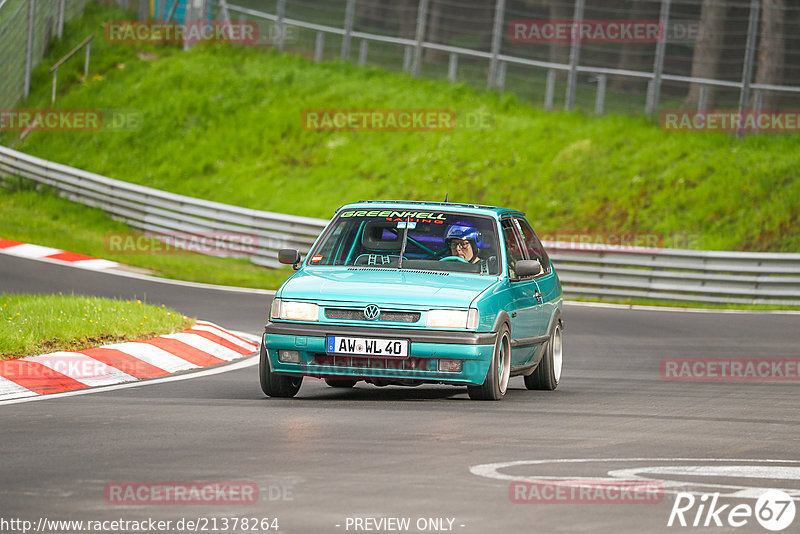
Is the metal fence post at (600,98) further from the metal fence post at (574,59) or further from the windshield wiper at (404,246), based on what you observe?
the windshield wiper at (404,246)

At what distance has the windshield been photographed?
11.4 metres

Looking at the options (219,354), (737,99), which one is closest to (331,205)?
(737,99)

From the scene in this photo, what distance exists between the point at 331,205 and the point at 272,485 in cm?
2519

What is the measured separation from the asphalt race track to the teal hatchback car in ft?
0.98

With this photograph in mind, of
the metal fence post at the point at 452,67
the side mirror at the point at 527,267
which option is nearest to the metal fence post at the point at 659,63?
the metal fence post at the point at 452,67

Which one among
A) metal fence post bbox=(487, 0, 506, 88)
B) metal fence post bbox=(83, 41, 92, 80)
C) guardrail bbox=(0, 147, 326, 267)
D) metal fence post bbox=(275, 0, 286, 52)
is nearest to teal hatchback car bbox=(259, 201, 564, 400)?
guardrail bbox=(0, 147, 326, 267)

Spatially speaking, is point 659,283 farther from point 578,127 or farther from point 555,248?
point 578,127

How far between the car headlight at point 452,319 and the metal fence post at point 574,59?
22026 millimetres

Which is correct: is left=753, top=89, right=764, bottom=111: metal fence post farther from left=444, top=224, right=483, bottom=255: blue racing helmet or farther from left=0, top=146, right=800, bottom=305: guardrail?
left=444, top=224, right=483, bottom=255: blue racing helmet

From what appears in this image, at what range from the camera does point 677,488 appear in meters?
6.92

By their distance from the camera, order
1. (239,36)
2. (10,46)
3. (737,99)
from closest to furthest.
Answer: (737,99), (10,46), (239,36)

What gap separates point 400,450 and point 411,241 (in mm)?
3794

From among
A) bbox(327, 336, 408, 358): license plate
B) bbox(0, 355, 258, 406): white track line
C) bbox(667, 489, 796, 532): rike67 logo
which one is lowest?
bbox(0, 355, 258, 406): white track line

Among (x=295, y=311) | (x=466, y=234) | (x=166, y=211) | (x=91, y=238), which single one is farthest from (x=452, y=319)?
(x=166, y=211)
